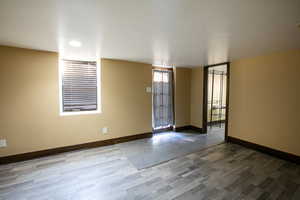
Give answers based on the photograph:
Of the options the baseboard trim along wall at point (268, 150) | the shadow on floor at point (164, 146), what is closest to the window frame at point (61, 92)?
the shadow on floor at point (164, 146)

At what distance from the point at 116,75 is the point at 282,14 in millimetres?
3009

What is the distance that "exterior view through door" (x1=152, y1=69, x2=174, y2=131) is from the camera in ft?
14.2

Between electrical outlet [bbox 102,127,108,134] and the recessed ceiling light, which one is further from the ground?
the recessed ceiling light

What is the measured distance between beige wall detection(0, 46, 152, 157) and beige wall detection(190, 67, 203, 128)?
204 cm

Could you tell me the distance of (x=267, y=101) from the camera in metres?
2.96

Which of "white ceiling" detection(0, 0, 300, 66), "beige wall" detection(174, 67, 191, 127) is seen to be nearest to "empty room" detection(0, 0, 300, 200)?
"white ceiling" detection(0, 0, 300, 66)

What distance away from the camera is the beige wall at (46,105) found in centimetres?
254

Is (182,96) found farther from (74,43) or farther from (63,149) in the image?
(63,149)

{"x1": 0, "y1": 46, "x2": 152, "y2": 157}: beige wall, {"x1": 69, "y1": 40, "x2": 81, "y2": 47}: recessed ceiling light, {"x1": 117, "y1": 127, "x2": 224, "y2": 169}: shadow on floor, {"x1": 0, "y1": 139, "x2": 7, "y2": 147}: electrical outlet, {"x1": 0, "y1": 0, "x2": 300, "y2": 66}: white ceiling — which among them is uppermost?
{"x1": 69, "y1": 40, "x2": 81, "y2": 47}: recessed ceiling light

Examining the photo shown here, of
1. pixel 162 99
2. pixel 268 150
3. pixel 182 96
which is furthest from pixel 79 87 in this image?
pixel 268 150

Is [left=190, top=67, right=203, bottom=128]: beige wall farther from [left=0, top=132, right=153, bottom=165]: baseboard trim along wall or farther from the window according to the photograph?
the window

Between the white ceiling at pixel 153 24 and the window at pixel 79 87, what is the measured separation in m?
0.71

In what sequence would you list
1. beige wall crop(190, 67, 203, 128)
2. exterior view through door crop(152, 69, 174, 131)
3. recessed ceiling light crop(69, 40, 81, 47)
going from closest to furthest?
recessed ceiling light crop(69, 40, 81, 47)
exterior view through door crop(152, 69, 174, 131)
beige wall crop(190, 67, 203, 128)

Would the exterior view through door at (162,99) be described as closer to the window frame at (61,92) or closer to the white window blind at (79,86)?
the window frame at (61,92)
